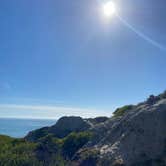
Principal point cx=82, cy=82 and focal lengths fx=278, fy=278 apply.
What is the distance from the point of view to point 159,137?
28.1m

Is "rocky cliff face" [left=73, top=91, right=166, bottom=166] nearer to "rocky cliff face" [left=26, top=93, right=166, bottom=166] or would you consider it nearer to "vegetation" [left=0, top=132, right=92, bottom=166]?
"rocky cliff face" [left=26, top=93, right=166, bottom=166]

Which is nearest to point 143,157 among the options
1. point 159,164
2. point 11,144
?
point 159,164

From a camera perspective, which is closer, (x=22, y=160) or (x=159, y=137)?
(x=159, y=137)

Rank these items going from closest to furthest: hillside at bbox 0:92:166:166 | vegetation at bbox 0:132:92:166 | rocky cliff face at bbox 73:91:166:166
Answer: rocky cliff face at bbox 73:91:166:166
hillside at bbox 0:92:166:166
vegetation at bbox 0:132:92:166

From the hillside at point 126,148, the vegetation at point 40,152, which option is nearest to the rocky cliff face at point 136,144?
the hillside at point 126,148

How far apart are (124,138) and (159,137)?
3975 mm

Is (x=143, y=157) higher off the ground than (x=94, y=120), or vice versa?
(x=94, y=120)

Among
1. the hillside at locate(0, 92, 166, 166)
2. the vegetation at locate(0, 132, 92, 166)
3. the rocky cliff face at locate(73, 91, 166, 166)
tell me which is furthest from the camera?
the vegetation at locate(0, 132, 92, 166)

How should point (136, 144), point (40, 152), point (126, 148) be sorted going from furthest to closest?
point (40, 152)
point (126, 148)
point (136, 144)

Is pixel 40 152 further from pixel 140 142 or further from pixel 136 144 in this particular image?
pixel 140 142

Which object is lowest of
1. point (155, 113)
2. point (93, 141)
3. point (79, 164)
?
point (79, 164)

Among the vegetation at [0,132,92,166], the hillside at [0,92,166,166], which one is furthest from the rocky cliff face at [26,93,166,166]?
the vegetation at [0,132,92,166]

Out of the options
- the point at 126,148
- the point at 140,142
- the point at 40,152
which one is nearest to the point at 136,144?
the point at 140,142

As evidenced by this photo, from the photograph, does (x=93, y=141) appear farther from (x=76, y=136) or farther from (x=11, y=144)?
(x=11, y=144)
